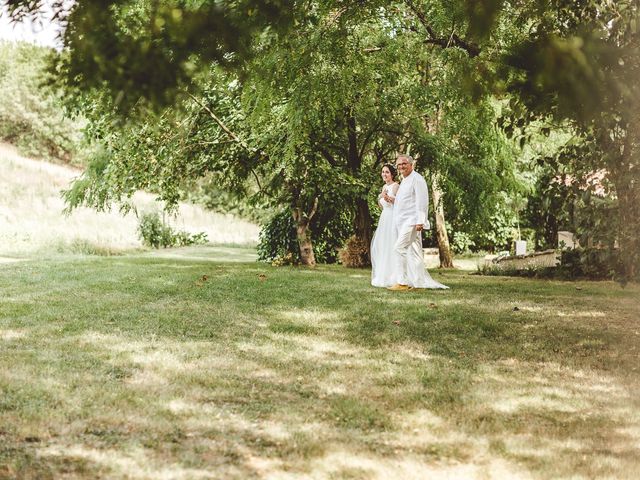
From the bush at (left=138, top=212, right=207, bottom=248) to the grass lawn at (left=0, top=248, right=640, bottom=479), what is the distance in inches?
548

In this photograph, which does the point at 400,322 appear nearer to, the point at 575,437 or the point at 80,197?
the point at 575,437

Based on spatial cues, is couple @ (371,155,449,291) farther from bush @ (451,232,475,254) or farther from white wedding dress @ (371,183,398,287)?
bush @ (451,232,475,254)

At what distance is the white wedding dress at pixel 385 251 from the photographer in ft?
37.3

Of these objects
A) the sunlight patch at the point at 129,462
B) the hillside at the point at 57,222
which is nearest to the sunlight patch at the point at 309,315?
the sunlight patch at the point at 129,462

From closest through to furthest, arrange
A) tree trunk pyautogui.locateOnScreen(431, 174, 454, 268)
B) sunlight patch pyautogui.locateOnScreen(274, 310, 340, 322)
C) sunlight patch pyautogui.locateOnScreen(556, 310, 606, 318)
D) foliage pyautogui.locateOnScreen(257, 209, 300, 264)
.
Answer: sunlight patch pyautogui.locateOnScreen(274, 310, 340, 322), sunlight patch pyautogui.locateOnScreen(556, 310, 606, 318), foliage pyautogui.locateOnScreen(257, 209, 300, 264), tree trunk pyautogui.locateOnScreen(431, 174, 454, 268)

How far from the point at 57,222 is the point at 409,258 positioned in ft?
49.2

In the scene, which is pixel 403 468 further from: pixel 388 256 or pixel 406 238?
pixel 388 256

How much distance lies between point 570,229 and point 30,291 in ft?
22.0

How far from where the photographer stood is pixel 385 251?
11.7m

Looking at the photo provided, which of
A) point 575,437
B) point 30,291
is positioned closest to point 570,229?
point 575,437

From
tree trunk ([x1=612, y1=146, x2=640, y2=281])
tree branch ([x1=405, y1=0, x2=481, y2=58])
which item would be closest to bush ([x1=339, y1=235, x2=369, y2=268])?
tree branch ([x1=405, y1=0, x2=481, y2=58])

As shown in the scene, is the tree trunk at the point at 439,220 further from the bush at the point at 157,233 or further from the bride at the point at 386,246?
the bush at the point at 157,233

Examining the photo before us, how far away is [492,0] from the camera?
375 centimetres

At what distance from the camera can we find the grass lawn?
3.57 m
